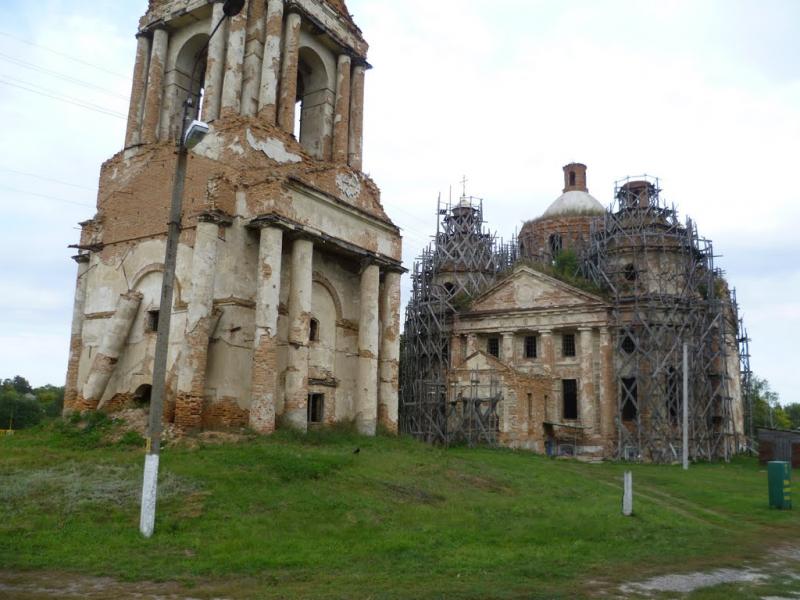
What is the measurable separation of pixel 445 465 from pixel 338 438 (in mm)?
3496

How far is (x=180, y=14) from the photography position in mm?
23828

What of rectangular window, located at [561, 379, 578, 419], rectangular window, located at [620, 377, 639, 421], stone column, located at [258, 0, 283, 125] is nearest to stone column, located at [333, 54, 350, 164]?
stone column, located at [258, 0, 283, 125]

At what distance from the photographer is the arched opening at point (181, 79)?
24.5 m

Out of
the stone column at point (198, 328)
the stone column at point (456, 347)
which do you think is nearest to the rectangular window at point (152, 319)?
the stone column at point (198, 328)

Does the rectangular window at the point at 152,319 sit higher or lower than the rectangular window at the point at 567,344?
lower

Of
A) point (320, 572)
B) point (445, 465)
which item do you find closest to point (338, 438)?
point (445, 465)

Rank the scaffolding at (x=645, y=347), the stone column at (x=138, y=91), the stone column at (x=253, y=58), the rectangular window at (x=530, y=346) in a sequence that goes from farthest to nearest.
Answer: the rectangular window at (x=530, y=346) < the scaffolding at (x=645, y=347) < the stone column at (x=138, y=91) < the stone column at (x=253, y=58)

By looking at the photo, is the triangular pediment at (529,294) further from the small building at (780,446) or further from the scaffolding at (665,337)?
the small building at (780,446)

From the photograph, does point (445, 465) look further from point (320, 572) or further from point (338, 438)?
point (320, 572)

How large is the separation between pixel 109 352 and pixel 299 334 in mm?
5565

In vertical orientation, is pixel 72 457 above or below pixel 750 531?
above

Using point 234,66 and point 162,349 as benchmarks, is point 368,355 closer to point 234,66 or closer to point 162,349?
point 234,66

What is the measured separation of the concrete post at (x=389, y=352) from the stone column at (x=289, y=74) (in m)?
6.09

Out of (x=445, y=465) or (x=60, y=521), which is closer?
(x=60, y=521)
